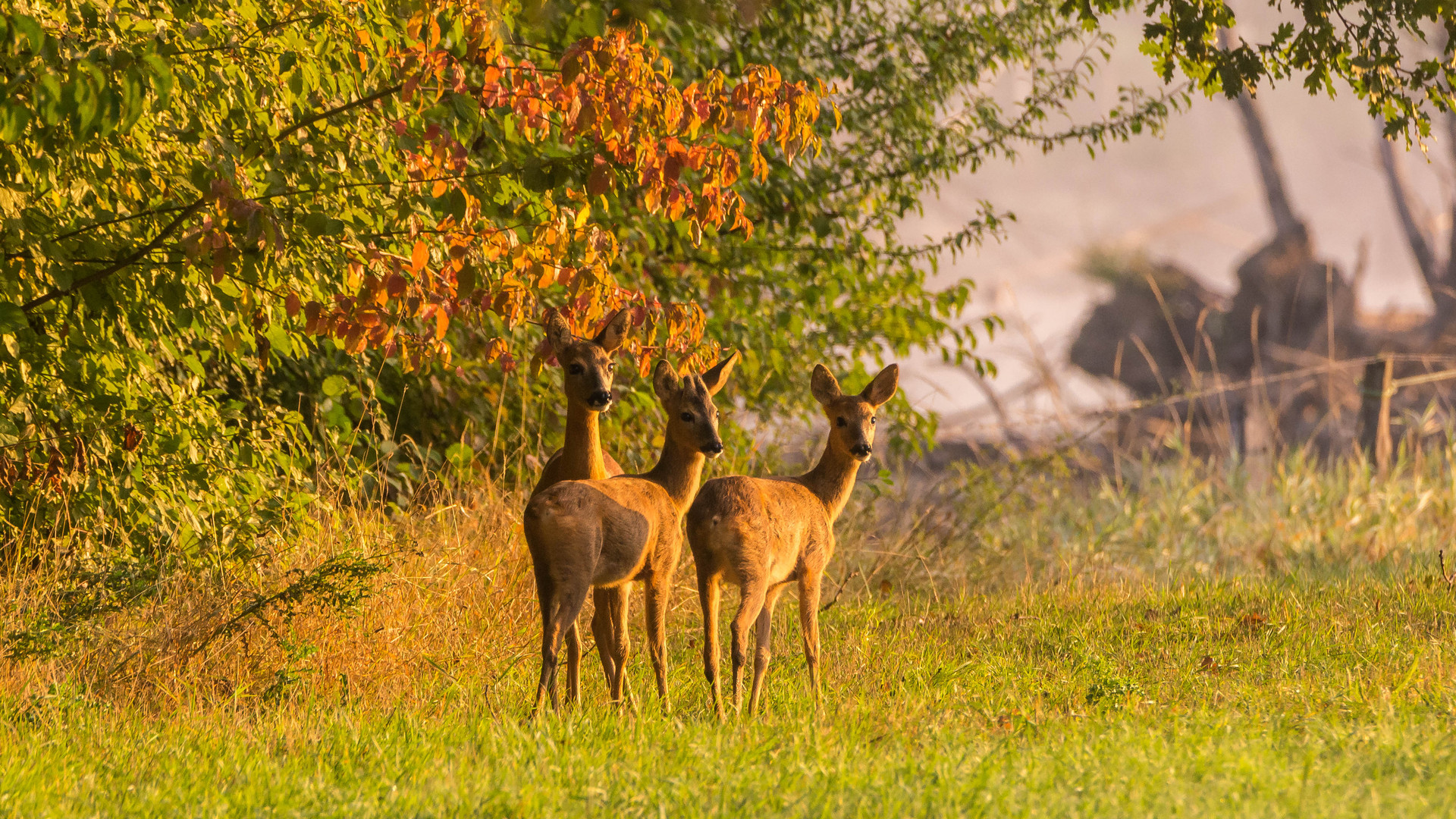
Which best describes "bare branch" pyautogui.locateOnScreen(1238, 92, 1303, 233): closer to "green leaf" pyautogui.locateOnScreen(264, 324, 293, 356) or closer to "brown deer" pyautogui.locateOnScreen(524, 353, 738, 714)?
"brown deer" pyautogui.locateOnScreen(524, 353, 738, 714)

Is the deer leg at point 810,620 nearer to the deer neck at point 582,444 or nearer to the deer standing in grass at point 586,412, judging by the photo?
the deer standing in grass at point 586,412

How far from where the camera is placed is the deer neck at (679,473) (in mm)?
5469

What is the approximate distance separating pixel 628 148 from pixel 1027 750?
2.74 meters

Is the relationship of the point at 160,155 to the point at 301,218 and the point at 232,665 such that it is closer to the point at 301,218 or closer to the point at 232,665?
the point at 301,218

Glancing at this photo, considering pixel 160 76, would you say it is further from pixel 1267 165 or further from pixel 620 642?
pixel 1267 165

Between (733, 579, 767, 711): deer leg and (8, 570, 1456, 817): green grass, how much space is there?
212mm

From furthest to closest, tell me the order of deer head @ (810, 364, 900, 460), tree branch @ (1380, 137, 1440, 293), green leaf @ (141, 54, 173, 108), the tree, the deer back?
tree branch @ (1380, 137, 1440, 293), deer head @ (810, 364, 900, 460), the deer back, the tree, green leaf @ (141, 54, 173, 108)

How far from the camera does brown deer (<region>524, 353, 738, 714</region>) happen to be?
4.72 m

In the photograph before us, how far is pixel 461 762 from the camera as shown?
4270mm

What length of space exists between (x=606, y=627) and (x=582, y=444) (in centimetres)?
75

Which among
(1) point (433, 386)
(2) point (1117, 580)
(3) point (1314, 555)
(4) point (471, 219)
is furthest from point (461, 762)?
(3) point (1314, 555)

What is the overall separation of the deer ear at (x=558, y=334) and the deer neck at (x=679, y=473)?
23.3 inches


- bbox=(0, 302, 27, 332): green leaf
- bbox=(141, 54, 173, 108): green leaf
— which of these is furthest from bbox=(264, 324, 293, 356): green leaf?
bbox=(141, 54, 173, 108): green leaf

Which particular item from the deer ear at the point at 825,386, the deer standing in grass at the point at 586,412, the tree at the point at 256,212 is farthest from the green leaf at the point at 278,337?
the deer ear at the point at 825,386
